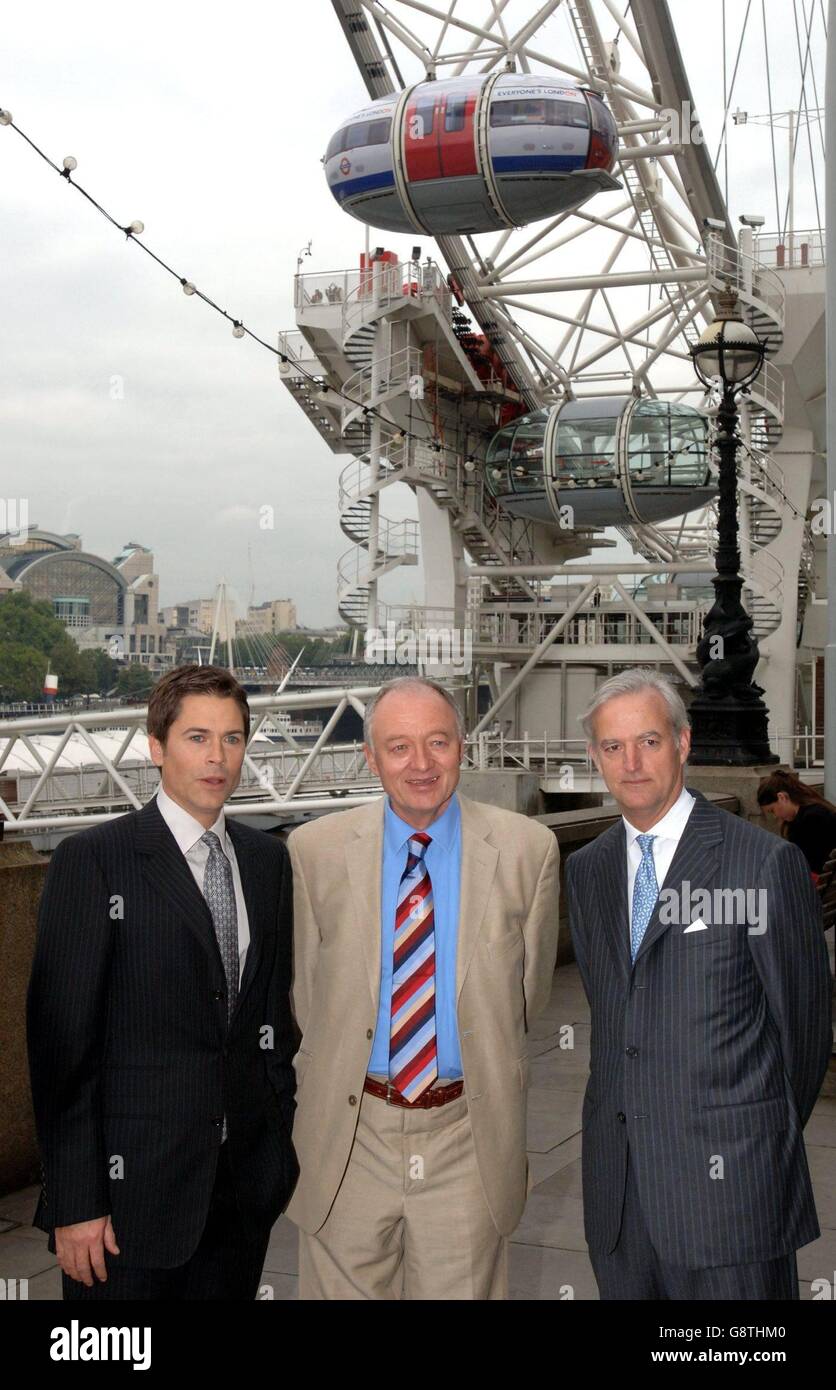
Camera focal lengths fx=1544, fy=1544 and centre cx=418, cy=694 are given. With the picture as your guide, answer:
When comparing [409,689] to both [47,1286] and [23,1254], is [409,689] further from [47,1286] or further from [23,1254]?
[23,1254]

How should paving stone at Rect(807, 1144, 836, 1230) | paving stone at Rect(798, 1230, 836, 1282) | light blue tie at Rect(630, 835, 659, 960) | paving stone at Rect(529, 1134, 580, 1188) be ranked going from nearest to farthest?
light blue tie at Rect(630, 835, 659, 960)
paving stone at Rect(798, 1230, 836, 1282)
paving stone at Rect(807, 1144, 836, 1230)
paving stone at Rect(529, 1134, 580, 1188)

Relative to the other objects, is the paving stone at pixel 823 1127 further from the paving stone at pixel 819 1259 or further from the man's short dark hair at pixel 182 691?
the man's short dark hair at pixel 182 691

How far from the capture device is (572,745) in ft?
178

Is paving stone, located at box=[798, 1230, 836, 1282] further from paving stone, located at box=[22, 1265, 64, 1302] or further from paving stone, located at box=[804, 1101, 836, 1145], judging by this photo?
paving stone, located at box=[22, 1265, 64, 1302]

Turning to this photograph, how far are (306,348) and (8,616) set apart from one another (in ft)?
83.5

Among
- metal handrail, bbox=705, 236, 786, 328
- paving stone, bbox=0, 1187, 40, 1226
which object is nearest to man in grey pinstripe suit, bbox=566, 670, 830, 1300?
paving stone, bbox=0, 1187, 40, 1226

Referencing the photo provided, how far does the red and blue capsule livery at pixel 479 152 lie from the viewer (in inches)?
1512

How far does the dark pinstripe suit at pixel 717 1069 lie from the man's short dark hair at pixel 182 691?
1163 millimetres

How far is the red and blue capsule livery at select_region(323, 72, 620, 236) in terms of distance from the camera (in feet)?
126

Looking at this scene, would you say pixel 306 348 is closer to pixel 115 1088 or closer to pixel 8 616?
pixel 8 616

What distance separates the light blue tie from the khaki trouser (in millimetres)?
653

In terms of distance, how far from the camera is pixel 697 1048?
12.0 feet

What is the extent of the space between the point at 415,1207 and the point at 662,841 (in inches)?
45.1

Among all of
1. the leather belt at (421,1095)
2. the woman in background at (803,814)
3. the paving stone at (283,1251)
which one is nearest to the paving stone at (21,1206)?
the paving stone at (283,1251)
